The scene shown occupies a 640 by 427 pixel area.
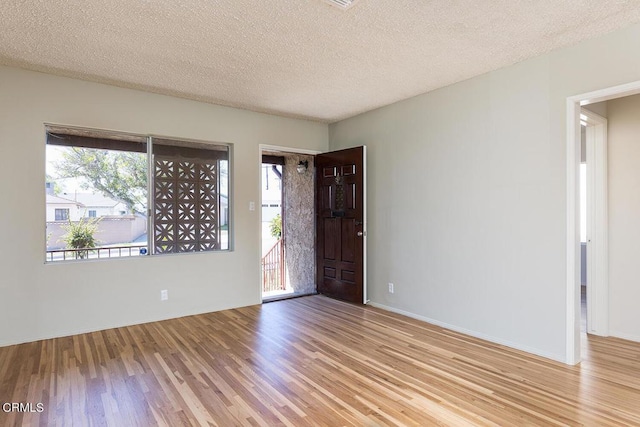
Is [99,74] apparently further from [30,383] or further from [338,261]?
[338,261]

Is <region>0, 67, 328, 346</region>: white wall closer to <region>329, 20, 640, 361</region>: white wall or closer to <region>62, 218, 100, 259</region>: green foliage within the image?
<region>62, 218, 100, 259</region>: green foliage

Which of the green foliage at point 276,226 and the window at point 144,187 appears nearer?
the window at point 144,187

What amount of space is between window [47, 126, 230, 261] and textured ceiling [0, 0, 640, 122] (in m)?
0.72

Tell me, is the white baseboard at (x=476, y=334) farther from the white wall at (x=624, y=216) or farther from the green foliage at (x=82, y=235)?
the green foliage at (x=82, y=235)

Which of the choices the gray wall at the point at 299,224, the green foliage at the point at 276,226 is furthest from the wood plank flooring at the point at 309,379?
the green foliage at the point at 276,226

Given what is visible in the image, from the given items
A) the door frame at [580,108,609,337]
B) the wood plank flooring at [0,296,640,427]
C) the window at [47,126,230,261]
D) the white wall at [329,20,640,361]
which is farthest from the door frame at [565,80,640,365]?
the window at [47,126,230,261]

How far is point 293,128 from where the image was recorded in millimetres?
5148

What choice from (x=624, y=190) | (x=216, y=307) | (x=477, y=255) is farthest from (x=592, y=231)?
(x=216, y=307)

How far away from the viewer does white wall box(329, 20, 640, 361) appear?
2926 millimetres

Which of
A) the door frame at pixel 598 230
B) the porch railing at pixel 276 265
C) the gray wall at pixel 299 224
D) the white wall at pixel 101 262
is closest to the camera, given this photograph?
the white wall at pixel 101 262

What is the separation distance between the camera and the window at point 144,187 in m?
3.69

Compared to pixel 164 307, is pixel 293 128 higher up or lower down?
higher up

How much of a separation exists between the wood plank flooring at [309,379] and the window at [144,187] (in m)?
0.99

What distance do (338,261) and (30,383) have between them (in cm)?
347
